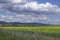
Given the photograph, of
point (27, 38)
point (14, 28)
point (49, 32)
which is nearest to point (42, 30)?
point (49, 32)

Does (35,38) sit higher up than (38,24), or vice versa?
(38,24)

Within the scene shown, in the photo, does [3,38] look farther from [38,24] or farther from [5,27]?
[38,24]

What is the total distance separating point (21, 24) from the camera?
19.9 ft

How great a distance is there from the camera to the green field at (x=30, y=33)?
237 inches

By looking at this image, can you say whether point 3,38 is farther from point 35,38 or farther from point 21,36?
point 35,38

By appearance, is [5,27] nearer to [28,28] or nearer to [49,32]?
[28,28]

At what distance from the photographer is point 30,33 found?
5.97 metres

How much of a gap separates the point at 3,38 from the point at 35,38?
138cm

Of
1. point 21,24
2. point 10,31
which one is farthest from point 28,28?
point 10,31

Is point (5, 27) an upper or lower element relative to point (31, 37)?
upper

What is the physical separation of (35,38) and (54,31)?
93 centimetres

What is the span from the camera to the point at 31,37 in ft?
19.6

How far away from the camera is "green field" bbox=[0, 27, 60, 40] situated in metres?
6.01

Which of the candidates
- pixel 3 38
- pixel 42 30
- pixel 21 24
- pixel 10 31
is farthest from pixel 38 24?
pixel 3 38
